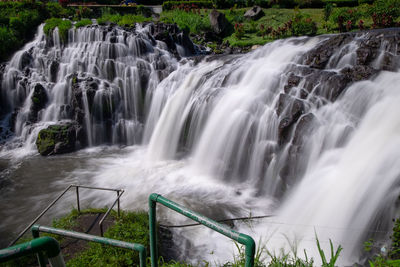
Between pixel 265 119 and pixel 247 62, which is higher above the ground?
pixel 247 62

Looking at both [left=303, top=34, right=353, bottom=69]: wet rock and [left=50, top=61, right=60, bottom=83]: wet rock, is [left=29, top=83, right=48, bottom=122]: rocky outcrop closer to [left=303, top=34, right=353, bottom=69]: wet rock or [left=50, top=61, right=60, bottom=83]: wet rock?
[left=50, top=61, right=60, bottom=83]: wet rock

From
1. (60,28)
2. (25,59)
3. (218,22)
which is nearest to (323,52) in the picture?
(60,28)

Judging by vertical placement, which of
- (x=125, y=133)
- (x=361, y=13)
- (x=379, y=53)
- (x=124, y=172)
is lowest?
(x=124, y=172)

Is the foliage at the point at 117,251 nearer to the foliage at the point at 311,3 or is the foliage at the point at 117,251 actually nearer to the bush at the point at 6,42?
the bush at the point at 6,42

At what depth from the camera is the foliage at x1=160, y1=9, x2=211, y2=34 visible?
2468 centimetres

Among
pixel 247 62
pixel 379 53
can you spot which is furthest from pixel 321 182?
pixel 247 62

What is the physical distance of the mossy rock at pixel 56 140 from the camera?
40.7 feet

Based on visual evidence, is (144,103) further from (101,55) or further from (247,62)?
(247,62)

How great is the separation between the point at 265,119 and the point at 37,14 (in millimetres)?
18092

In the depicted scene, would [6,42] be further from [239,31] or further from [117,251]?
[117,251]

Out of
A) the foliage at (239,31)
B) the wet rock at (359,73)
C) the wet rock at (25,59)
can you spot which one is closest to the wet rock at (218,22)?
the foliage at (239,31)

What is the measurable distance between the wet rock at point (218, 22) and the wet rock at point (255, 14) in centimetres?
314

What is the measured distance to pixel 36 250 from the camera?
1547mm

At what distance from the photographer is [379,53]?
909 centimetres
